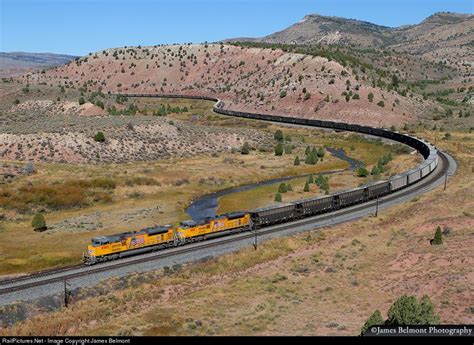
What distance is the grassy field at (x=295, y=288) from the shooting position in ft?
98.7

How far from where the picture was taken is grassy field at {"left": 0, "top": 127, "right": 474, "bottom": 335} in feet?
98.7

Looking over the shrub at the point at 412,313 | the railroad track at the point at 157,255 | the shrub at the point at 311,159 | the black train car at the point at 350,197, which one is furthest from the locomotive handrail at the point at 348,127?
the shrub at the point at 412,313

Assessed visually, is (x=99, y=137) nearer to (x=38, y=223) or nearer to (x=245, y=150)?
(x=245, y=150)

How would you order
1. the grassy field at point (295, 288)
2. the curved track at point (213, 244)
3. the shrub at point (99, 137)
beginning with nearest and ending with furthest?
the grassy field at point (295, 288) → the curved track at point (213, 244) → the shrub at point (99, 137)

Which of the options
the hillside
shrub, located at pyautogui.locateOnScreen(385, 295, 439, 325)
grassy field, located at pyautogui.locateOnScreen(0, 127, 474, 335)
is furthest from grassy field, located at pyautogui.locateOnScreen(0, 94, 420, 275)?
Result: the hillside

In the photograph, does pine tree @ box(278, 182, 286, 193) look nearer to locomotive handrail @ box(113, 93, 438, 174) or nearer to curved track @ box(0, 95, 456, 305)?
curved track @ box(0, 95, 456, 305)

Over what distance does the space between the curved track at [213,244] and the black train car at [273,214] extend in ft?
2.20

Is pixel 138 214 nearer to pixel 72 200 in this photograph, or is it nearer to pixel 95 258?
pixel 72 200

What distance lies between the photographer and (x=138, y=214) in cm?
6147

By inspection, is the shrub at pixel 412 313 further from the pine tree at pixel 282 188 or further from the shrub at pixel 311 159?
the shrub at pixel 311 159

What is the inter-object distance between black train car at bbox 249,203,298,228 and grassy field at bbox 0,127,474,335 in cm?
498

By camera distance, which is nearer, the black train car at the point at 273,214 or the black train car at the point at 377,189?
the black train car at the point at 273,214

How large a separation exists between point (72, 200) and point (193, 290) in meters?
36.0
